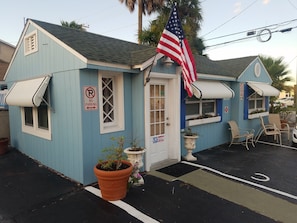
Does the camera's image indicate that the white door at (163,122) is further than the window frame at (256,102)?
No

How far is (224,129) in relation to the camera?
27.7 ft

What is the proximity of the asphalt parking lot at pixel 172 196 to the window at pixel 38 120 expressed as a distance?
3.15ft

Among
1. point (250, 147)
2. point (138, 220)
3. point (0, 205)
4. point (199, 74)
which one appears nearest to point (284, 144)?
point (250, 147)

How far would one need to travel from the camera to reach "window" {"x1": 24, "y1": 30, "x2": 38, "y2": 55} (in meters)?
5.63

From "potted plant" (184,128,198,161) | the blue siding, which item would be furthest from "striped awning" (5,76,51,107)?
"potted plant" (184,128,198,161)

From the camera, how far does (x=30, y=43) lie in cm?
591

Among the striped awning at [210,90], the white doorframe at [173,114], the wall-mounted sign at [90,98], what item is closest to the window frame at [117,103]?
the wall-mounted sign at [90,98]

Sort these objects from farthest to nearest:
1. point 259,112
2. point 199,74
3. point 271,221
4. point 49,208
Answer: point 259,112, point 199,74, point 49,208, point 271,221

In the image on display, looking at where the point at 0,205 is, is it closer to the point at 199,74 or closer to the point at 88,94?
the point at 88,94

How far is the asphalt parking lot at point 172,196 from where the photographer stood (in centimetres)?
335

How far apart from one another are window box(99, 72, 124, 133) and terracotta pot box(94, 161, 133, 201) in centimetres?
131

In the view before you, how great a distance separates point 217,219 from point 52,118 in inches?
171

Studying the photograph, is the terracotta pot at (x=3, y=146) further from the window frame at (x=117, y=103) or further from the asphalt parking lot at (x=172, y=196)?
the window frame at (x=117, y=103)

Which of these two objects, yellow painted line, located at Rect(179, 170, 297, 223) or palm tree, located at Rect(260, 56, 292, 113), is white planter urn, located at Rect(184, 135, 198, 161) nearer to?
yellow painted line, located at Rect(179, 170, 297, 223)
